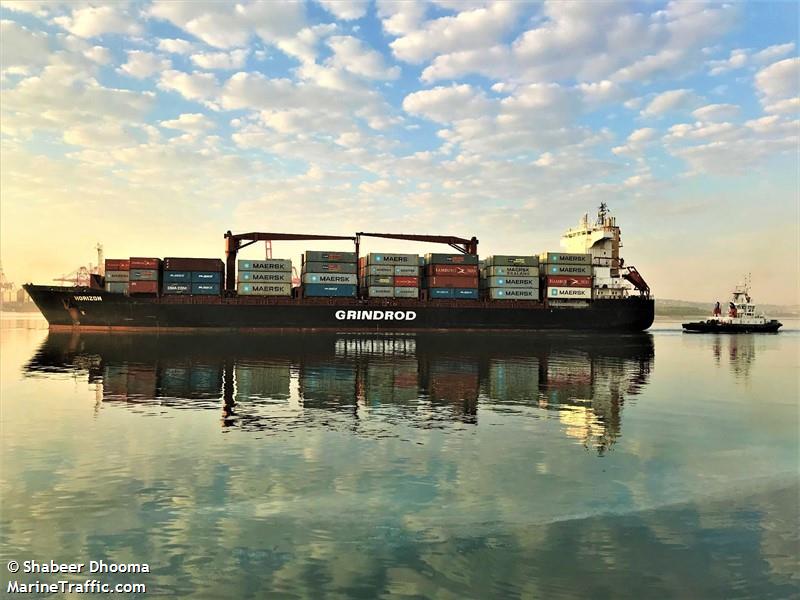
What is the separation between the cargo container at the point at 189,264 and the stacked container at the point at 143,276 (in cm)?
183

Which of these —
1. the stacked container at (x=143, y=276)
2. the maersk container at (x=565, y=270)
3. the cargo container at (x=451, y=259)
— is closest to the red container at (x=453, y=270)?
the cargo container at (x=451, y=259)

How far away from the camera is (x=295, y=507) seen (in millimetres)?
10812

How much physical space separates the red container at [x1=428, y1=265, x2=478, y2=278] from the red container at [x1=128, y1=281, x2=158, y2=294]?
40.0m

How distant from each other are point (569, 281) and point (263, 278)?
47376mm

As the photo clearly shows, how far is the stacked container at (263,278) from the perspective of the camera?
74.4 m

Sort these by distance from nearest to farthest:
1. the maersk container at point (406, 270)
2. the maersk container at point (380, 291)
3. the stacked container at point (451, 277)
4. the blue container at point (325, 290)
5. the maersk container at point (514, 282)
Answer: the blue container at point (325, 290)
the maersk container at point (380, 291)
the maersk container at point (406, 270)
the stacked container at point (451, 277)
the maersk container at point (514, 282)

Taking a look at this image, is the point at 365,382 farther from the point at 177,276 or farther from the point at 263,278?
the point at 177,276

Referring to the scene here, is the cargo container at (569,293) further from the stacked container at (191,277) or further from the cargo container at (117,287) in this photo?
the cargo container at (117,287)

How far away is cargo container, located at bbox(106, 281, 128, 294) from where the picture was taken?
70688 mm

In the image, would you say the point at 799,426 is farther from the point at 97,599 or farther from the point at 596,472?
the point at 97,599

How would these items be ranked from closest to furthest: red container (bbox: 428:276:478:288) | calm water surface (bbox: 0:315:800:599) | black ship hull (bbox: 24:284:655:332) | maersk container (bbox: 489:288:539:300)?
calm water surface (bbox: 0:315:800:599)
black ship hull (bbox: 24:284:655:332)
red container (bbox: 428:276:478:288)
maersk container (bbox: 489:288:539:300)

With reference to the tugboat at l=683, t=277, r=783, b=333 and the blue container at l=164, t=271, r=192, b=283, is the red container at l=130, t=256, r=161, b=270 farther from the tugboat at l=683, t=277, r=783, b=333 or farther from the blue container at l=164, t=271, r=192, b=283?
the tugboat at l=683, t=277, r=783, b=333

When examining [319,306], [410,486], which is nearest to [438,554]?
[410,486]

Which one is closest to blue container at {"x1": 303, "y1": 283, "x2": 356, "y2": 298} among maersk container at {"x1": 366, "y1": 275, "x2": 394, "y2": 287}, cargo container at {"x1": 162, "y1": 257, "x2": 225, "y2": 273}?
maersk container at {"x1": 366, "y1": 275, "x2": 394, "y2": 287}
